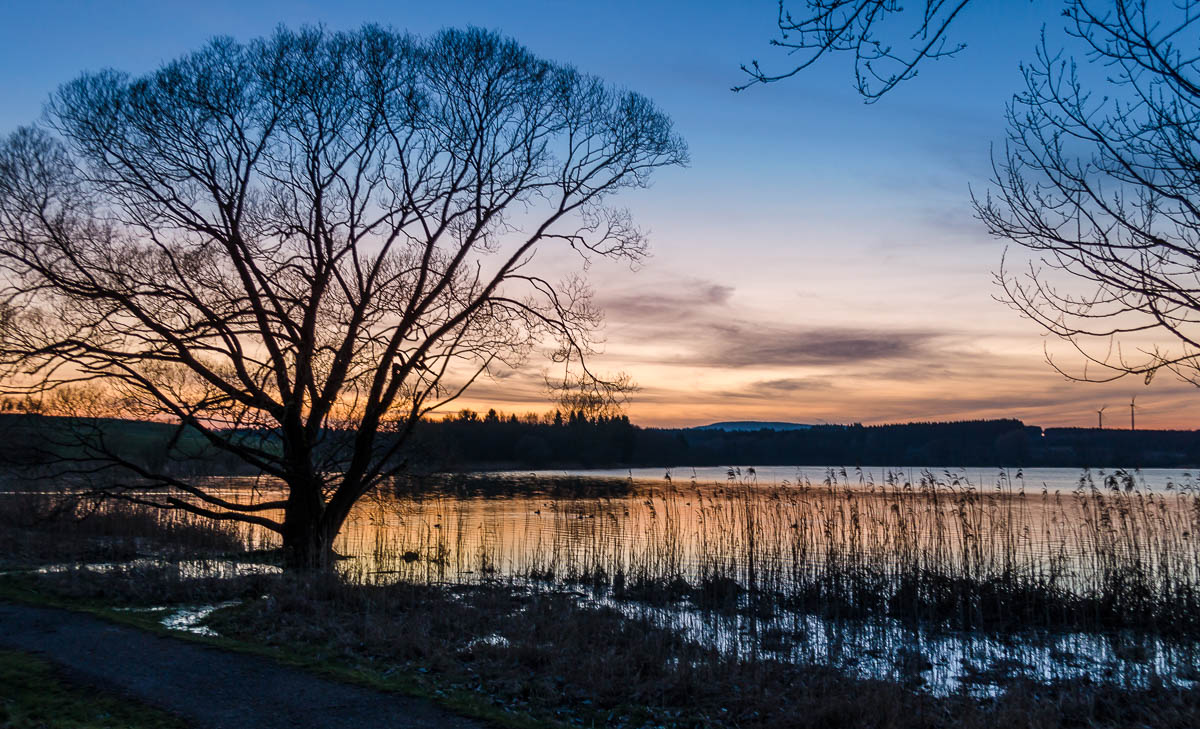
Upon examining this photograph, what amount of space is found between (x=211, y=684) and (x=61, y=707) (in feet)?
3.49

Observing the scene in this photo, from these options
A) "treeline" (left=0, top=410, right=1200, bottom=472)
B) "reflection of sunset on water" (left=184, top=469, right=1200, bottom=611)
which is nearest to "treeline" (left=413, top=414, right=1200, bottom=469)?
"treeline" (left=0, top=410, right=1200, bottom=472)

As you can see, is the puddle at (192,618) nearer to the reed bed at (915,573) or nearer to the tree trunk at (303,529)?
the reed bed at (915,573)

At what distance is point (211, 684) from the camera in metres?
6.75

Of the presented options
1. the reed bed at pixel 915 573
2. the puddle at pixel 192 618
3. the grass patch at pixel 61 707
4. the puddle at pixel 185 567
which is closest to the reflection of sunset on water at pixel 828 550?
the reed bed at pixel 915 573

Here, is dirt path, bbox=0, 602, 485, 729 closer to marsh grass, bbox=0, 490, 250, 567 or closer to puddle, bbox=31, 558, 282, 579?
puddle, bbox=31, 558, 282, 579

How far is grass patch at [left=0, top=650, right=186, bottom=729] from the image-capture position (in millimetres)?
5656

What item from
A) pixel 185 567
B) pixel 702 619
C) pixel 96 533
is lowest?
pixel 702 619

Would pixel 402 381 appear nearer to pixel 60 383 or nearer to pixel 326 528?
pixel 326 528

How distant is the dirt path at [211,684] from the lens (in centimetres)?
601

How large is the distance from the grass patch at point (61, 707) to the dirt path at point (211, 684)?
155 mm

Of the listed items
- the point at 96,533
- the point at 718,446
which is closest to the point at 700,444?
the point at 718,446

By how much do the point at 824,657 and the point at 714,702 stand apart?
9.21ft

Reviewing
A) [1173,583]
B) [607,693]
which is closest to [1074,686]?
[607,693]

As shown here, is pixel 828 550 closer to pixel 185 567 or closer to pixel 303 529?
pixel 303 529
